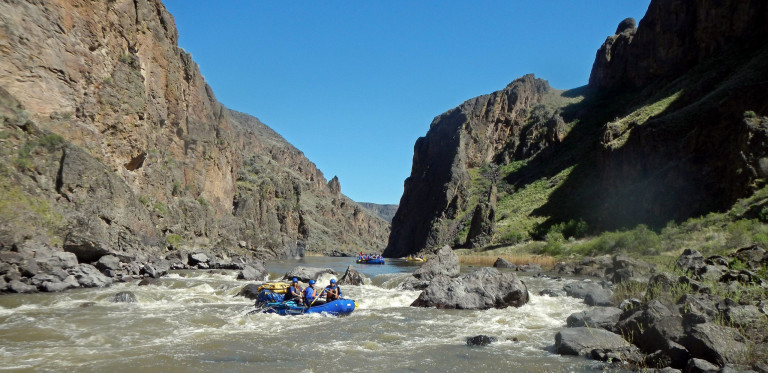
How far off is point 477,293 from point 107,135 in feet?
112

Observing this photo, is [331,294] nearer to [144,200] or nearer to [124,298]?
[124,298]

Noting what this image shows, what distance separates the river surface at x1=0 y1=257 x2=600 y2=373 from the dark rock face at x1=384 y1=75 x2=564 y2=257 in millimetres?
62951

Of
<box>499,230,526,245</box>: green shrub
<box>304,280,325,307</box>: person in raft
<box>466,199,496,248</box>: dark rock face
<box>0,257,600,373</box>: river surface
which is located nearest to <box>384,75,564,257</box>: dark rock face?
<box>466,199,496,248</box>: dark rock face

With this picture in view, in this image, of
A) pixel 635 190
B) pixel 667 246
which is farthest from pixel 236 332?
pixel 635 190

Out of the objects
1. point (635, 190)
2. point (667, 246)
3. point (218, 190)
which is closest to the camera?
point (667, 246)

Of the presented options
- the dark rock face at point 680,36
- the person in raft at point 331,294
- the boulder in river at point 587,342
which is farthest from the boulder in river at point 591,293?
the dark rock face at point 680,36

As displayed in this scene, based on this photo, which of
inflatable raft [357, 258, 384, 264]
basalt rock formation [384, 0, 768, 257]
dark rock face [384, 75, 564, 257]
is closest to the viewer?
basalt rock formation [384, 0, 768, 257]

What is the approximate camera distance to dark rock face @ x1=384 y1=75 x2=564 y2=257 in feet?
280

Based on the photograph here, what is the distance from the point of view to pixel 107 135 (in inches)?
1454

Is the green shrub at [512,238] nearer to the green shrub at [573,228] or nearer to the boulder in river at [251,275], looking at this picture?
the green shrub at [573,228]

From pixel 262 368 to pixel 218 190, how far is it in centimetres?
5869

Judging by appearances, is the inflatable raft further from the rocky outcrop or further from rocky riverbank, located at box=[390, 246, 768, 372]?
rocky riverbank, located at box=[390, 246, 768, 372]

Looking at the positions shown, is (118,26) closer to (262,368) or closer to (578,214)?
(262,368)

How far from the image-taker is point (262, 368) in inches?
352
